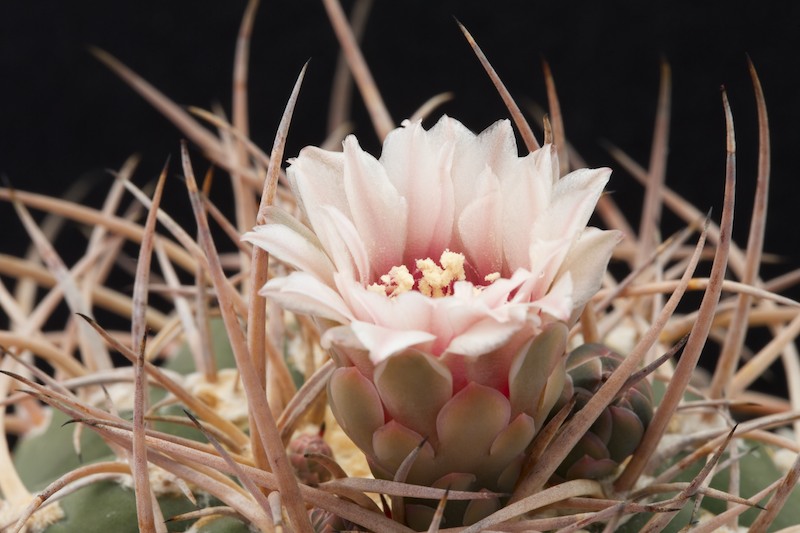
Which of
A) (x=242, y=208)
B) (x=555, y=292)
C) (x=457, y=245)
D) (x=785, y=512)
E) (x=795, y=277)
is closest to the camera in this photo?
(x=555, y=292)

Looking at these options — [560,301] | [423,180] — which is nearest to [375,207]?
[423,180]

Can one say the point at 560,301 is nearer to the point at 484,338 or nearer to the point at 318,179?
the point at 484,338

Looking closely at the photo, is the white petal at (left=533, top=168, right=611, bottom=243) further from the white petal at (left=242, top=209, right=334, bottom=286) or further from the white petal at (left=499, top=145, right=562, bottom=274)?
the white petal at (left=242, top=209, right=334, bottom=286)

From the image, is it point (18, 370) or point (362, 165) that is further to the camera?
point (18, 370)

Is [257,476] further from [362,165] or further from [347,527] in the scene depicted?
[362,165]

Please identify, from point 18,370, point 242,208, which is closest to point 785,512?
point 242,208

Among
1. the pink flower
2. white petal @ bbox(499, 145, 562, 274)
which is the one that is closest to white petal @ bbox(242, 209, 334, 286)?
the pink flower

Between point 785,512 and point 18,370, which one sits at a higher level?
point 18,370
